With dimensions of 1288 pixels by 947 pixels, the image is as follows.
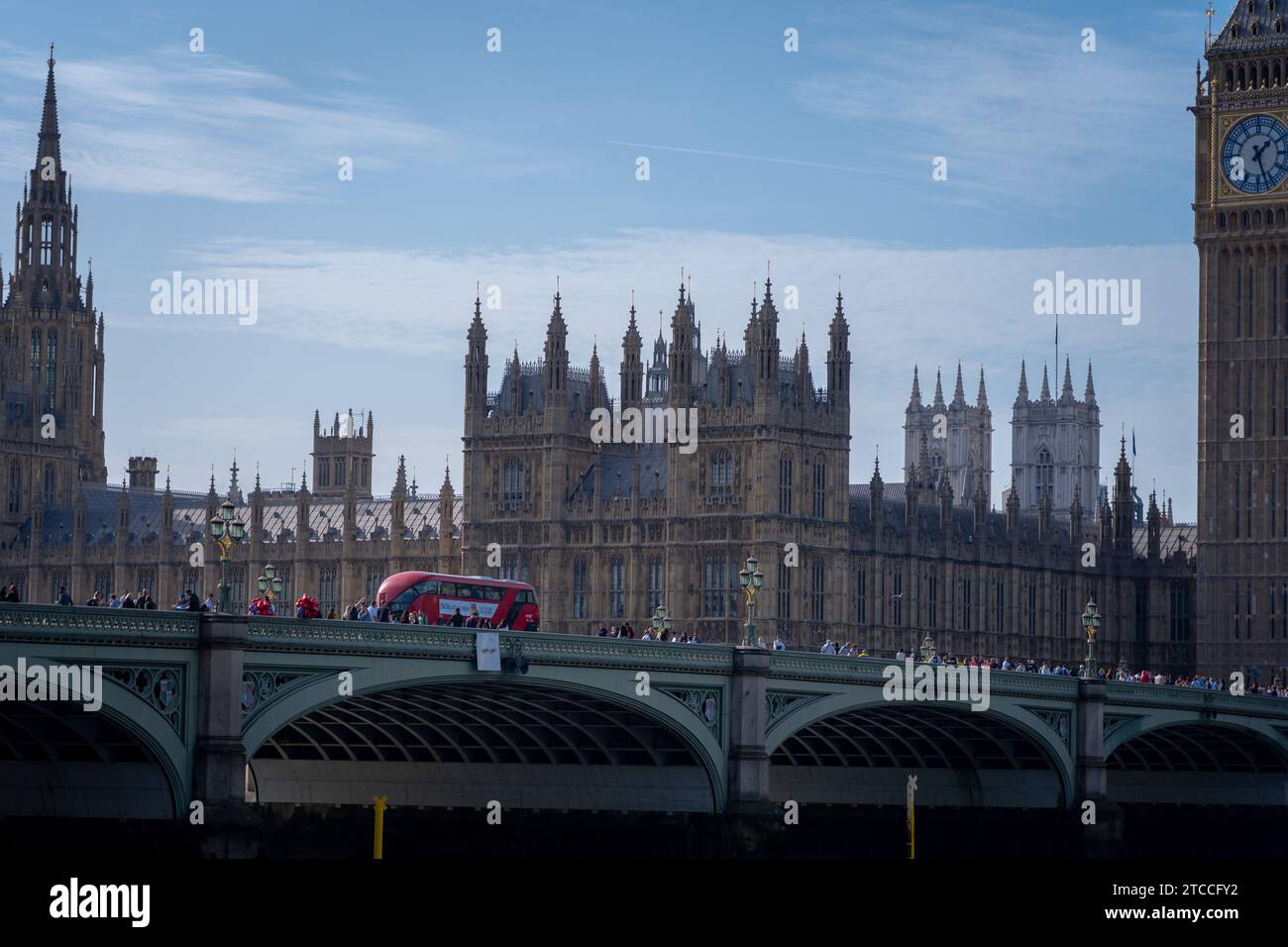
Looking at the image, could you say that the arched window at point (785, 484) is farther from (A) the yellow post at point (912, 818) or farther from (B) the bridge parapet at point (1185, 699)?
(A) the yellow post at point (912, 818)

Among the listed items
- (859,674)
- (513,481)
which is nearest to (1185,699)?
A: (859,674)

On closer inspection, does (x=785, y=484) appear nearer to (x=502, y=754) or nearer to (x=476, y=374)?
(x=476, y=374)

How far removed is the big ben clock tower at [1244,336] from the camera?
467 feet

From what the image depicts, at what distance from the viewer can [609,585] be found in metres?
131

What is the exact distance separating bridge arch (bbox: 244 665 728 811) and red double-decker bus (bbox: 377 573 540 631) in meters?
8.14

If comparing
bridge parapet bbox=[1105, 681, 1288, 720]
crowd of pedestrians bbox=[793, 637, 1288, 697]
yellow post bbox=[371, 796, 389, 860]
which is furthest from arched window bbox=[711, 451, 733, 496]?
yellow post bbox=[371, 796, 389, 860]

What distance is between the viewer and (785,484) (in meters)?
127

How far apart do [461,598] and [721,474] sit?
1327 inches

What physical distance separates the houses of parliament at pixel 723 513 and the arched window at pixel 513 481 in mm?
99

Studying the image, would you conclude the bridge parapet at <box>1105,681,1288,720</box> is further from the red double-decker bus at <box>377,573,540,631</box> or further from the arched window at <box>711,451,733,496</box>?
the arched window at <box>711,451,733,496</box>
